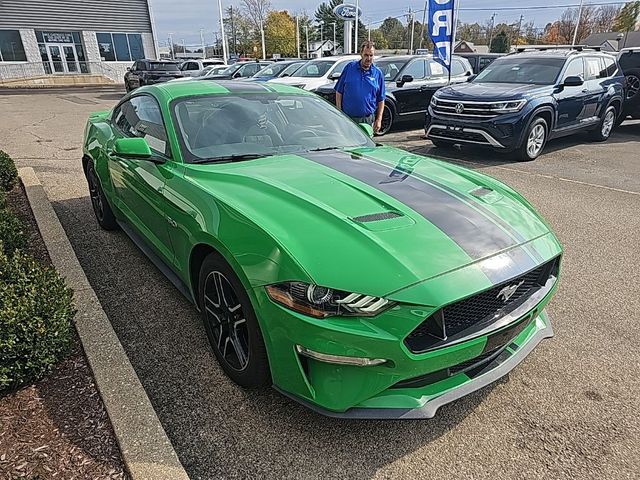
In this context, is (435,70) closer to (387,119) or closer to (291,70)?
(387,119)

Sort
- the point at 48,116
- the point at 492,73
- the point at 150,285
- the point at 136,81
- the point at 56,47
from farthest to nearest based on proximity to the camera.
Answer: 1. the point at 56,47
2. the point at 136,81
3. the point at 48,116
4. the point at 492,73
5. the point at 150,285

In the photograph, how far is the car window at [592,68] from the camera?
9.12 meters

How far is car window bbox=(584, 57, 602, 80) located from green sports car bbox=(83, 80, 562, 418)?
7.75m

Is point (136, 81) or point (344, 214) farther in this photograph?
point (136, 81)

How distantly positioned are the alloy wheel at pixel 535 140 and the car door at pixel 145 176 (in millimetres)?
6625

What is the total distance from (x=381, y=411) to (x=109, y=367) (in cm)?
150

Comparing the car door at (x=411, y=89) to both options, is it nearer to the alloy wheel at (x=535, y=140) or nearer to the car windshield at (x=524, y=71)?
the car windshield at (x=524, y=71)

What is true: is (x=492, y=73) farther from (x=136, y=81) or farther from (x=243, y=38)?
(x=243, y=38)

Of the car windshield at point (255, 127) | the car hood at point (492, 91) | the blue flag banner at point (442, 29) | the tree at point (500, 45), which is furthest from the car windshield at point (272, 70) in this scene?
the tree at point (500, 45)

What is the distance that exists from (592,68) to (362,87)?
18.7 feet

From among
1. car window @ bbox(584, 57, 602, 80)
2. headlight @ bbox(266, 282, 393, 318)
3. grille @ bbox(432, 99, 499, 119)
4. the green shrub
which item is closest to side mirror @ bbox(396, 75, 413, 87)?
grille @ bbox(432, 99, 499, 119)

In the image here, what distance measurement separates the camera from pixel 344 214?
233 centimetres

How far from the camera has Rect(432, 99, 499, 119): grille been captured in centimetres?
783

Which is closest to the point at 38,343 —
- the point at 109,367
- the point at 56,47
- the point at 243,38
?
the point at 109,367
